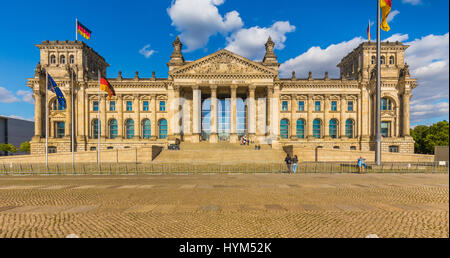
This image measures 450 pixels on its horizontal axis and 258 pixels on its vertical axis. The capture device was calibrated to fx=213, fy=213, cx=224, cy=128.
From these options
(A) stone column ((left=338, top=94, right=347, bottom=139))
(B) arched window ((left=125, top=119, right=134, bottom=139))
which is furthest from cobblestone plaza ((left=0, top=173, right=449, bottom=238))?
(A) stone column ((left=338, top=94, right=347, bottom=139))

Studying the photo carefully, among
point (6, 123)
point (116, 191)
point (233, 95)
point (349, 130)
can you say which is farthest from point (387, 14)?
point (6, 123)

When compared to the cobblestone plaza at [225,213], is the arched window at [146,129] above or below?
above

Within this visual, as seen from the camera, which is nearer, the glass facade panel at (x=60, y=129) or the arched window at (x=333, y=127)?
the glass facade panel at (x=60, y=129)

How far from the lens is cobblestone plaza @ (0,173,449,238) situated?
623cm

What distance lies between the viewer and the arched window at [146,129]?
2104 inches

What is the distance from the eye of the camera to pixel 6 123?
234 ft

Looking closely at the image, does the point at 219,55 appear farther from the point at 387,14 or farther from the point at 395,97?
the point at 395,97

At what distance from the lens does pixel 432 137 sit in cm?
5350

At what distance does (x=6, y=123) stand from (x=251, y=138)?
82751mm

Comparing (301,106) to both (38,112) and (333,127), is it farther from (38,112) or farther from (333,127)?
(38,112)

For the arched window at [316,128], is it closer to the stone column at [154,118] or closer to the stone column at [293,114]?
the stone column at [293,114]

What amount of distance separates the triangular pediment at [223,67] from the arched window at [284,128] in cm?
1279

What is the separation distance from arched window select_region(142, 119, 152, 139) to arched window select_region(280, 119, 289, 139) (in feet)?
108

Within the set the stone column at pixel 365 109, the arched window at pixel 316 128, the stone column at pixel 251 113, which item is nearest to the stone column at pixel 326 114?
the arched window at pixel 316 128
